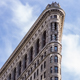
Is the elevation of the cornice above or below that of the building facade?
above

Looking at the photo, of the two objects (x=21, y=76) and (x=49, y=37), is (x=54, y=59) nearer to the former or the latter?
(x=49, y=37)

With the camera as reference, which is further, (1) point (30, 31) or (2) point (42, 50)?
(1) point (30, 31)

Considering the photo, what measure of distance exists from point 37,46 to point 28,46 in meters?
7.66

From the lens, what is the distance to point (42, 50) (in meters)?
130

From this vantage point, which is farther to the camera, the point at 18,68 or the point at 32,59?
the point at 18,68

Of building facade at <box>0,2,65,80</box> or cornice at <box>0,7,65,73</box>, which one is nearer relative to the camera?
building facade at <box>0,2,65,80</box>

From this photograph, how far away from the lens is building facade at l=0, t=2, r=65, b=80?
4769 inches

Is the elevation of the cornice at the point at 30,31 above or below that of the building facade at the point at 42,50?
above

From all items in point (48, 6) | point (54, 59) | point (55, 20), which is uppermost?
point (48, 6)

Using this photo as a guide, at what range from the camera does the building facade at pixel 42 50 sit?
12112cm

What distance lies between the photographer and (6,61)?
544ft

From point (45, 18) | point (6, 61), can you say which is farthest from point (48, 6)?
point (6, 61)

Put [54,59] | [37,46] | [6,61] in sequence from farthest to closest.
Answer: [6,61] < [37,46] < [54,59]

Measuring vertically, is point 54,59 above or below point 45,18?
below
